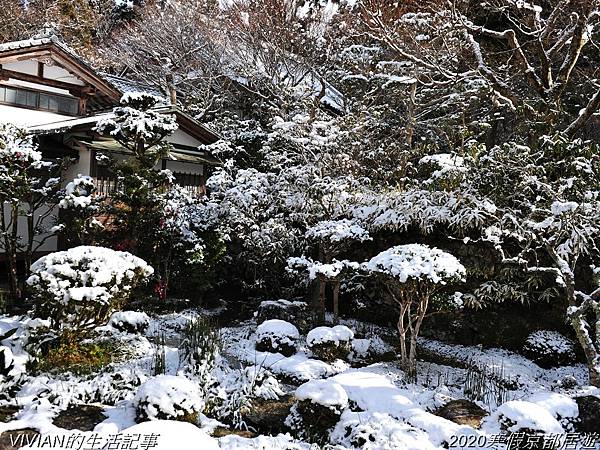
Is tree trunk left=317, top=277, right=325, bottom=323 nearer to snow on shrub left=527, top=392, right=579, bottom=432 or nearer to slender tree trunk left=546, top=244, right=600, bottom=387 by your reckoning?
slender tree trunk left=546, top=244, right=600, bottom=387

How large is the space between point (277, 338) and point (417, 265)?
2.40 m

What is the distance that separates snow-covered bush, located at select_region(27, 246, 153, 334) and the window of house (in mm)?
7345

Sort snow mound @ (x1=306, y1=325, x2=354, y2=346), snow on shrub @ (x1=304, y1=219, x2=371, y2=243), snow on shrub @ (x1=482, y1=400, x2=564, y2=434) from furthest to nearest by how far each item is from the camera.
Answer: snow on shrub @ (x1=304, y1=219, x2=371, y2=243) → snow mound @ (x1=306, y1=325, x2=354, y2=346) → snow on shrub @ (x1=482, y1=400, x2=564, y2=434)

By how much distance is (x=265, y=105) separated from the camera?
15.6 metres

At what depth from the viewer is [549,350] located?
269 inches

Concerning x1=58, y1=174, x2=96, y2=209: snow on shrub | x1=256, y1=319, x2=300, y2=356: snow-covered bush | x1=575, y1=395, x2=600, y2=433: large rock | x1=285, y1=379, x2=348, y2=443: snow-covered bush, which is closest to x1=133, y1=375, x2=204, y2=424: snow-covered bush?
x1=285, y1=379, x2=348, y2=443: snow-covered bush

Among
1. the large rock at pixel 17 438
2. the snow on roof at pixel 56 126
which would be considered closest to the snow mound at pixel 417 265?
the large rock at pixel 17 438

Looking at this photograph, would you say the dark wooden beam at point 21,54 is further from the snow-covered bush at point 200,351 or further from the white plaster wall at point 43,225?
the snow-covered bush at point 200,351

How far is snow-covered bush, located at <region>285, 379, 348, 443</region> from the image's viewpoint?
4.16 metres

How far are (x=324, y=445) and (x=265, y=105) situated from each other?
43.6 ft

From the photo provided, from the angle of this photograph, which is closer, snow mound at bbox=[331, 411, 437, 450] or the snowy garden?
snow mound at bbox=[331, 411, 437, 450]

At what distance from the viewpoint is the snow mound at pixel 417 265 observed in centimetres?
516

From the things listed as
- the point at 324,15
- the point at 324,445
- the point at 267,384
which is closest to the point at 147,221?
the point at 267,384

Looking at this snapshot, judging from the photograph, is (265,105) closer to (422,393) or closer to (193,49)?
(193,49)
